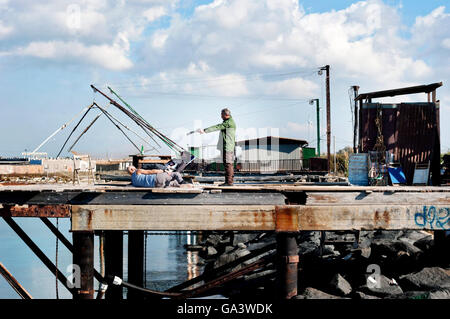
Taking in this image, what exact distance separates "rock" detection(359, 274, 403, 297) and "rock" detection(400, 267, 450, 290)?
41 centimetres

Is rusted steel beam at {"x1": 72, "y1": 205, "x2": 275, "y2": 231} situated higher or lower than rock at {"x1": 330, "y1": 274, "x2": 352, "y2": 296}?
higher

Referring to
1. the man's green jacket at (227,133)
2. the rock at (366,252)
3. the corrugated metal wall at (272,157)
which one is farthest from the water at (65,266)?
the corrugated metal wall at (272,157)

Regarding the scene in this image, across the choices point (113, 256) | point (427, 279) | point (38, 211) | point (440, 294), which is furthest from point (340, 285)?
point (38, 211)

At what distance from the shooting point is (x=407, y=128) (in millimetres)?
14062

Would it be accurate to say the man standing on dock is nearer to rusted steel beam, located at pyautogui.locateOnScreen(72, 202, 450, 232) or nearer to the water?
rusted steel beam, located at pyautogui.locateOnScreen(72, 202, 450, 232)

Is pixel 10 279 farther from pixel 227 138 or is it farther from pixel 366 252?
pixel 366 252

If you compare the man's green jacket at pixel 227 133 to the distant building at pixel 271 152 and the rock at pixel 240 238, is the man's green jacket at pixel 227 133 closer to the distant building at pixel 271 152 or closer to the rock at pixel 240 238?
the rock at pixel 240 238

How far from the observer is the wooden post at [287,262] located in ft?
27.8

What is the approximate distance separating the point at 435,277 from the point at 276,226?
4767 mm

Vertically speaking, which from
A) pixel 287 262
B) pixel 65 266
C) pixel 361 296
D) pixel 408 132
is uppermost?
pixel 408 132

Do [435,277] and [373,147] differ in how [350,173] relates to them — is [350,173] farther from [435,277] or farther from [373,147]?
[435,277]

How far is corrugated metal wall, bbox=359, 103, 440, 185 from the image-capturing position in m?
13.8

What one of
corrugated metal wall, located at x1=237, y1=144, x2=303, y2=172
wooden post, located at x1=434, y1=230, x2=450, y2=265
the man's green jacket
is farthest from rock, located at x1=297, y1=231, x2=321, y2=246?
corrugated metal wall, located at x1=237, y1=144, x2=303, y2=172

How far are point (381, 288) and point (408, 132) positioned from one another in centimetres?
543
